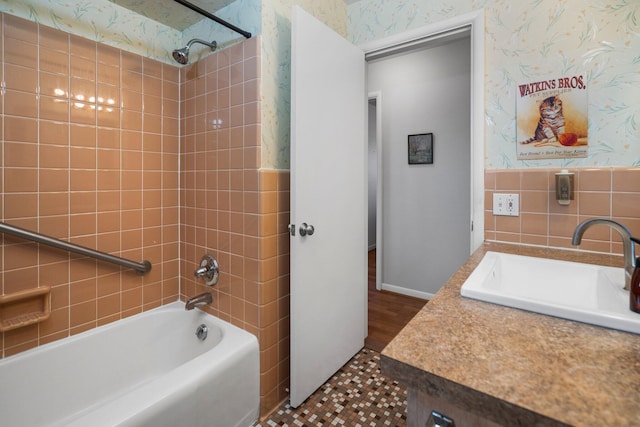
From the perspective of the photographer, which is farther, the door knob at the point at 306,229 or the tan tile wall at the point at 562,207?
the door knob at the point at 306,229

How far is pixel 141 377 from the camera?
1668 millimetres

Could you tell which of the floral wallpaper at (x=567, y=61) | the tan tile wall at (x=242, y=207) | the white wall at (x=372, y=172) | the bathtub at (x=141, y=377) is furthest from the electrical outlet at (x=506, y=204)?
the white wall at (x=372, y=172)

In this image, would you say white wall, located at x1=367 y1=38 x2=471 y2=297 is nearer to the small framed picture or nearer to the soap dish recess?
the small framed picture

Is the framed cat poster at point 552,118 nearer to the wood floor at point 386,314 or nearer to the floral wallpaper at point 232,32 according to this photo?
the floral wallpaper at point 232,32

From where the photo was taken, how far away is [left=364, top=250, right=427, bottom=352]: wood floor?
90.5 inches

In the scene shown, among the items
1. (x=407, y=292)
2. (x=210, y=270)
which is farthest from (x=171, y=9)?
(x=407, y=292)

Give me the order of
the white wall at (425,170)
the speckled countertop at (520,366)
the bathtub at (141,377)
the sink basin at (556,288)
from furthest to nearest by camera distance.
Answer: the white wall at (425,170) < the bathtub at (141,377) < the sink basin at (556,288) < the speckled countertop at (520,366)

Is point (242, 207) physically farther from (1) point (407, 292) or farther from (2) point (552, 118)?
(1) point (407, 292)

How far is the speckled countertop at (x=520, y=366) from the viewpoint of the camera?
48 cm

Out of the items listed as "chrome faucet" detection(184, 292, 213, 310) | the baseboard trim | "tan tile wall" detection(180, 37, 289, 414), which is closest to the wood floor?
the baseboard trim

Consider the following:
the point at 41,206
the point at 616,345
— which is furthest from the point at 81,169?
the point at 616,345

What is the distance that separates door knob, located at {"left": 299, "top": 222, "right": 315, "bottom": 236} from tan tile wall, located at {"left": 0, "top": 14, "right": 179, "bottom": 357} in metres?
0.95

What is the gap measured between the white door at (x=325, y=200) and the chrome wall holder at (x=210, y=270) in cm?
50

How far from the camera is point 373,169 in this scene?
505cm
